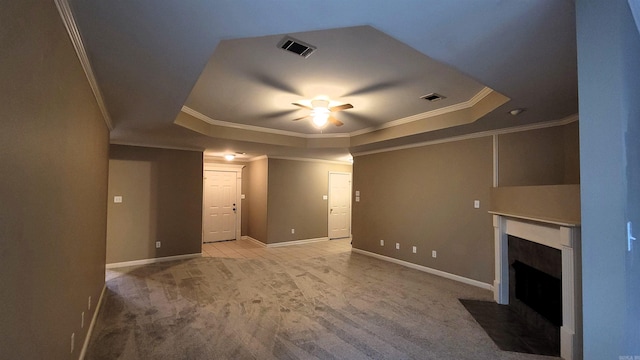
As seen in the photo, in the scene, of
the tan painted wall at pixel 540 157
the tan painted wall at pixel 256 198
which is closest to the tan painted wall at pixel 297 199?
the tan painted wall at pixel 256 198

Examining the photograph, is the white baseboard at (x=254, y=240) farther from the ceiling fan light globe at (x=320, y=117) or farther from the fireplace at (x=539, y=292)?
the fireplace at (x=539, y=292)

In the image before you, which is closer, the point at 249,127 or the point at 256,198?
the point at 249,127

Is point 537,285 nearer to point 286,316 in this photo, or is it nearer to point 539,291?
point 539,291

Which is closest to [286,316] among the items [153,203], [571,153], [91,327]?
[91,327]

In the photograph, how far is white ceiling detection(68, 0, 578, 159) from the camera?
5.02ft

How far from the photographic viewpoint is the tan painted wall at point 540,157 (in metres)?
3.58

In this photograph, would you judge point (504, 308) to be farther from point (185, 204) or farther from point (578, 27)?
point (185, 204)

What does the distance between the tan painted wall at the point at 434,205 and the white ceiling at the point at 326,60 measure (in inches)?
23.4

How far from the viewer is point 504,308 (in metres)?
3.49

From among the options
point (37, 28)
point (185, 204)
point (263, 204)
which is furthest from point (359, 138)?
point (37, 28)

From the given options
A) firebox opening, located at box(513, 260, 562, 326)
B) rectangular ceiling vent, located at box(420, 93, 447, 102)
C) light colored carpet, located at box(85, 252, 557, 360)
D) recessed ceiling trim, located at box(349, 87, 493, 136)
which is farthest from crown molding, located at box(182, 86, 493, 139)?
light colored carpet, located at box(85, 252, 557, 360)

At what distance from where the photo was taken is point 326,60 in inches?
101

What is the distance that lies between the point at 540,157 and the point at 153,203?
6491mm

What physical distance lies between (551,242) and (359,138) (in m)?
3.40
